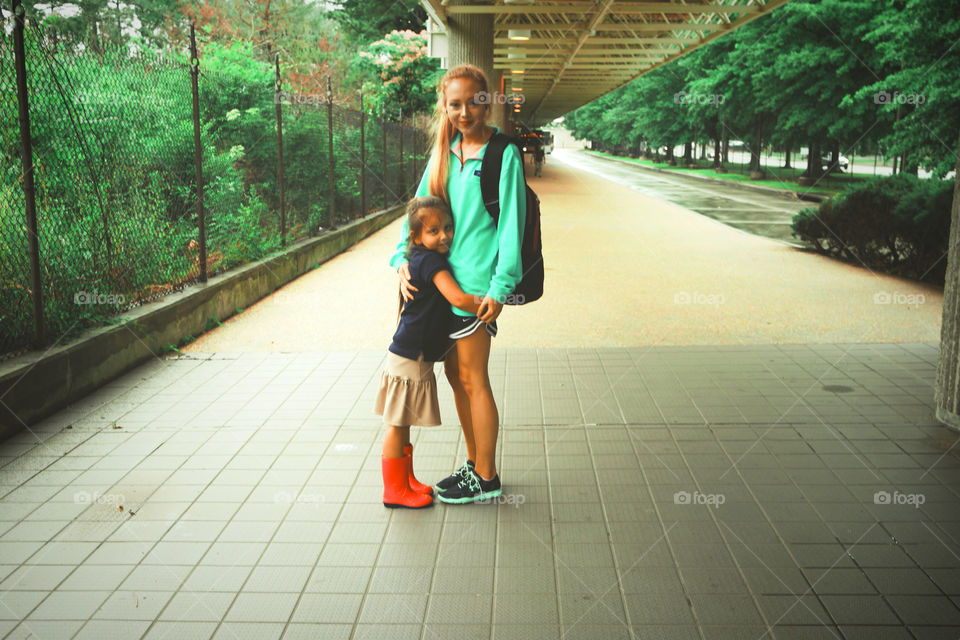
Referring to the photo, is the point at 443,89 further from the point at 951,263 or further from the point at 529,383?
the point at 951,263

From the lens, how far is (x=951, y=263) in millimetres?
4945

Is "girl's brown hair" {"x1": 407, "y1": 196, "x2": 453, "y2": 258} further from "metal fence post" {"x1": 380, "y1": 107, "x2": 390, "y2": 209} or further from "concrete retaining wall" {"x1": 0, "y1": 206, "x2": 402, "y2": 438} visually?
"metal fence post" {"x1": 380, "y1": 107, "x2": 390, "y2": 209}

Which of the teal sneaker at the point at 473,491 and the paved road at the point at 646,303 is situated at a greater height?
the paved road at the point at 646,303

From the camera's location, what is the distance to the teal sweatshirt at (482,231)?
134 inches

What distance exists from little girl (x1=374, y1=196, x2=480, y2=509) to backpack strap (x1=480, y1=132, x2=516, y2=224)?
197mm

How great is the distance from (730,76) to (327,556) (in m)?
37.0

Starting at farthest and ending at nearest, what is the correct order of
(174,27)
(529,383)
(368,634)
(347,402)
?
(174,27), (529,383), (347,402), (368,634)

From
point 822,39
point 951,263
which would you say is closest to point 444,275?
point 951,263

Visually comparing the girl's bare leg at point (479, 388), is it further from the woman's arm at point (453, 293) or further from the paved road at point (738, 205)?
the paved road at point (738, 205)

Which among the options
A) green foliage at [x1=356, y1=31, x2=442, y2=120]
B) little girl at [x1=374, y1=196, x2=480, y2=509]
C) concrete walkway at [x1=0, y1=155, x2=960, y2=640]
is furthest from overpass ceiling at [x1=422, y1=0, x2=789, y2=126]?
little girl at [x1=374, y1=196, x2=480, y2=509]

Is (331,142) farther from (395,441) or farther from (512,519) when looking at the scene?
(512,519)

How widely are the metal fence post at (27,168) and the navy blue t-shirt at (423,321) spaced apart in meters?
3.10

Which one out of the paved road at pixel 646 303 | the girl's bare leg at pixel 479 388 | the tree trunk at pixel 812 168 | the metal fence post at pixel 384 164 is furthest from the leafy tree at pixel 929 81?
the tree trunk at pixel 812 168

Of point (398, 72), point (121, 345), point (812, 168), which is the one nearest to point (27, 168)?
point (121, 345)
